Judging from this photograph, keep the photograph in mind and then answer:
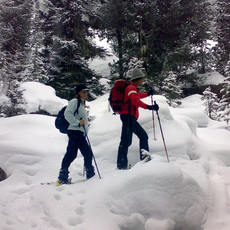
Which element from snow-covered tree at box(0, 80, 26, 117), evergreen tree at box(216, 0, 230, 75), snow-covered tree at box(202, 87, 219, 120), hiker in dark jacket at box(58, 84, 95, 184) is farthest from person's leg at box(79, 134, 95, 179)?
evergreen tree at box(216, 0, 230, 75)

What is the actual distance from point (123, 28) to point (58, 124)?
628 inches

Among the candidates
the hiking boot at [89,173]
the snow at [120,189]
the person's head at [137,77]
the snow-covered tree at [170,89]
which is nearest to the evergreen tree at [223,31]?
the snow-covered tree at [170,89]

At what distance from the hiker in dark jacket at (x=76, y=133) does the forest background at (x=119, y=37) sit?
11.2m

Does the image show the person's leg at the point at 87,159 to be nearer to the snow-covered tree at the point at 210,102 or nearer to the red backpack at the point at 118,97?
the red backpack at the point at 118,97

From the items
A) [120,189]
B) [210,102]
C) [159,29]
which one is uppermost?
[159,29]

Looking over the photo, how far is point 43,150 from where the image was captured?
6.13 m

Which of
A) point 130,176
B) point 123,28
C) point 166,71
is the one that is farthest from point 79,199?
point 123,28

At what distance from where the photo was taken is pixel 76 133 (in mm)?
4777

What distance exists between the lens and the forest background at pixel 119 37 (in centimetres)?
1602

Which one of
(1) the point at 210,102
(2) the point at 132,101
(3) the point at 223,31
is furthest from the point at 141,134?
(3) the point at 223,31

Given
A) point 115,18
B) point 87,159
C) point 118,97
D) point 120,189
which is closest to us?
point 120,189

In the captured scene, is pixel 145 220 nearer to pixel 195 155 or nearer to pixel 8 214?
pixel 8 214

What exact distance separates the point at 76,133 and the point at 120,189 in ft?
5.04

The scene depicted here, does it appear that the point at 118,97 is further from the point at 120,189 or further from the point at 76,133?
the point at 120,189
